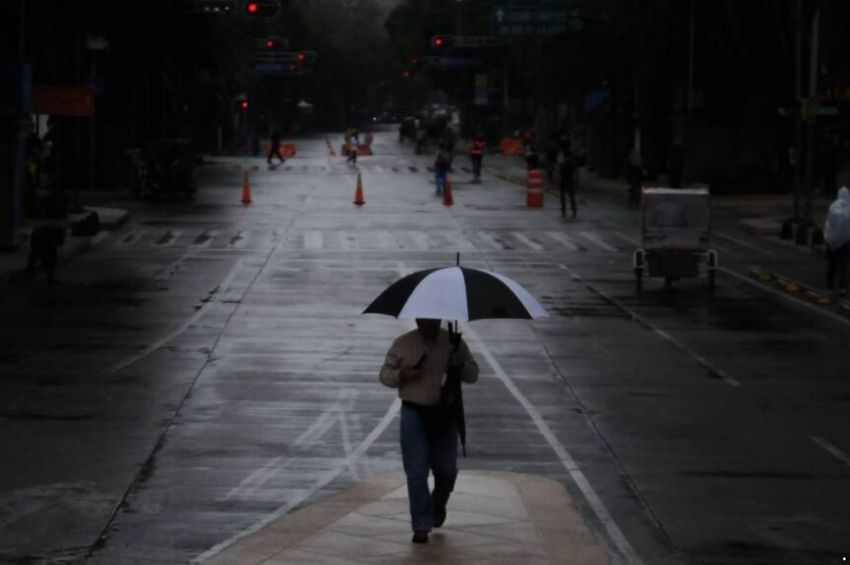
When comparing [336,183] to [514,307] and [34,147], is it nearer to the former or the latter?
[34,147]

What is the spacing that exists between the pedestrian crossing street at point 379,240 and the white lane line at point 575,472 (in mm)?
17623

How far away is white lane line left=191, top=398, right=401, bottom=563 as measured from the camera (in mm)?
12133

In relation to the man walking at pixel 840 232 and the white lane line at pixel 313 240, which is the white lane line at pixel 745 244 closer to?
the white lane line at pixel 313 240

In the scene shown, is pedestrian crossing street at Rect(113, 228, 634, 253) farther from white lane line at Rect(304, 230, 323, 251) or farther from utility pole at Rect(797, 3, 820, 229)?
utility pole at Rect(797, 3, 820, 229)

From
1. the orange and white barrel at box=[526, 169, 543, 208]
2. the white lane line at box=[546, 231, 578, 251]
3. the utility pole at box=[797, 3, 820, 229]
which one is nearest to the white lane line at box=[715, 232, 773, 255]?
the utility pole at box=[797, 3, 820, 229]

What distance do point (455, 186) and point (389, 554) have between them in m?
56.1

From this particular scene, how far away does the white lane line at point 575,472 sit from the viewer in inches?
492

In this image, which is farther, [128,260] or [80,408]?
[128,260]

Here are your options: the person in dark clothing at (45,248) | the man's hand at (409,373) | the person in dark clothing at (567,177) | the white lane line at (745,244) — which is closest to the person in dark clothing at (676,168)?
the person in dark clothing at (567,177)

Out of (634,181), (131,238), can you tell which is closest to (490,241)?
(131,238)

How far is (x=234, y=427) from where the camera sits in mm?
17375

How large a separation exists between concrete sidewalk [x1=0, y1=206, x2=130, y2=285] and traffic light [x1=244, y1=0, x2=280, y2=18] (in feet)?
23.3

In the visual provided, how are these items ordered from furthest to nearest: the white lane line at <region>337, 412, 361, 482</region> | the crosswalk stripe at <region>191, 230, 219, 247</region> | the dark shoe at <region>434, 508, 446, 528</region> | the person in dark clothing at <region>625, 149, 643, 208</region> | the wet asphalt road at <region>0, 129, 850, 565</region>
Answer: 1. the person in dark clothing at <region>625, 149, 643, 208</region>
2. the crosswalk stripe at <region>191, 230, 219, 247</region>
3. the white lane line at <region>337, 412, 361, 482</region>
4. the wet asphalt road at <region>0, 129, 850, 565</region>
5. the dark shoe at <region>434, 508, 446, 528</region>

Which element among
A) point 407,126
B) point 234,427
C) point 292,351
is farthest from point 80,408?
point 407,126
